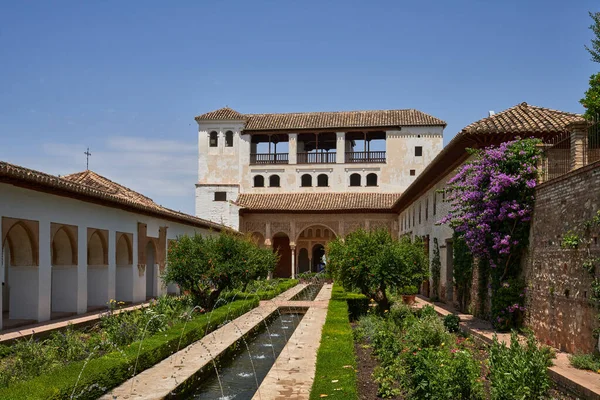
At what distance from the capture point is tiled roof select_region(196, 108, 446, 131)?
40.5 m

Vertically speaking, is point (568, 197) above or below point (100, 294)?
above

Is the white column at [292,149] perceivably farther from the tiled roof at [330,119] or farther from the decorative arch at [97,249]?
the decorative arch at [97,249]

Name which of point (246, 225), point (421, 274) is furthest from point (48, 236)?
point (246, 225)

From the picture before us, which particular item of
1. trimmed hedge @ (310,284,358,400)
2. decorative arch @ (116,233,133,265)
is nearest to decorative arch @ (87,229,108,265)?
decorative arch @ (116,233,133,265)

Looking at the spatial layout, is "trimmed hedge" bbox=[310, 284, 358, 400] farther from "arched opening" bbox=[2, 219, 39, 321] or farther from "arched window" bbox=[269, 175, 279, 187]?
"arched window" bbox=[269, 175, 279, 187]

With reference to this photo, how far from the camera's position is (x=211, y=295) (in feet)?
62.3

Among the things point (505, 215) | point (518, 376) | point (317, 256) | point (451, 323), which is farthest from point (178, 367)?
point (317, 256)

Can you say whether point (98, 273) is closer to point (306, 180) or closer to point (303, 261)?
point (306, 180)

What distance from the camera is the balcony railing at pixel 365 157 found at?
1630 inches

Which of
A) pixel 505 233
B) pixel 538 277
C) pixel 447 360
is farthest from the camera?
pixel 505 233

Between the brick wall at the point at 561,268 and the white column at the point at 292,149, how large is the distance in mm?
30205

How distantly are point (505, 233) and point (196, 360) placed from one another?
6.96 meters

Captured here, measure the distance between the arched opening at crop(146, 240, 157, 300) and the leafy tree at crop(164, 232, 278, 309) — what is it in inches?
212

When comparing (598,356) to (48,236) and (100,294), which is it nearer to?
(48,236)
